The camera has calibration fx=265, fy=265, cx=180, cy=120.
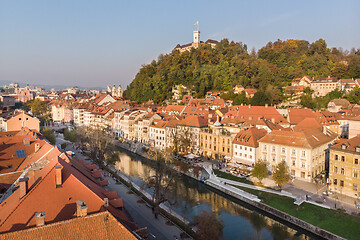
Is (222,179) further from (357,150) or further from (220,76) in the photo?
(220,76)

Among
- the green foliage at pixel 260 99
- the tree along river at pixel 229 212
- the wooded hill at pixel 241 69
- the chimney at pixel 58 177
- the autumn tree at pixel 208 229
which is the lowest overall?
the tree along river at pixel 229 212

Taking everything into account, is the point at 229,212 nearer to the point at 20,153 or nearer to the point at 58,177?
the point at 58,177

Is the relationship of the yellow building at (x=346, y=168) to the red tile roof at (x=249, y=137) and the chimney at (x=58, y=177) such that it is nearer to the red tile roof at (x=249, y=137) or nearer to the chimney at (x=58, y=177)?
the red tile roof at (x=249, y=137)

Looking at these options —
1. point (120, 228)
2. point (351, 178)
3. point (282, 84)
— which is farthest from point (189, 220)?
point (282, 84)

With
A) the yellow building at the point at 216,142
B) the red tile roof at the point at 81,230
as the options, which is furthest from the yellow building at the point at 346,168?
the red tile roof at the point at 81,230

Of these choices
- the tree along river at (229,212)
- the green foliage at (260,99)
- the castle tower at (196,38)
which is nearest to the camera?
the tree along river at (229,212)

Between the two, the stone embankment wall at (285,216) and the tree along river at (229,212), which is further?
the tree along river at (229,212)
